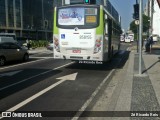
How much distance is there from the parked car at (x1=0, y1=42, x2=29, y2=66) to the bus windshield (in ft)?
17.5

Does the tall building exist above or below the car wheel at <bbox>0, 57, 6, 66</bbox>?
above

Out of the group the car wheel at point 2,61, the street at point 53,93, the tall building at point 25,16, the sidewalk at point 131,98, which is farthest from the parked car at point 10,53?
the tall building at point 25,16

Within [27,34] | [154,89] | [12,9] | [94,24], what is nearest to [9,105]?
[154,89]

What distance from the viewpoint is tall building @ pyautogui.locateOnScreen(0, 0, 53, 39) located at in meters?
87.1

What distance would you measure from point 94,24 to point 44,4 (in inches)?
4198

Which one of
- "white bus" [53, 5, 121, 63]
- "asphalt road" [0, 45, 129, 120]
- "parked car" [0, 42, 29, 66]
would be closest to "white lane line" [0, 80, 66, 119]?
"asphalt road" [0, 45, 129, 120]

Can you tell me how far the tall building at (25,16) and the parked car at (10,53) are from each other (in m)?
52.9

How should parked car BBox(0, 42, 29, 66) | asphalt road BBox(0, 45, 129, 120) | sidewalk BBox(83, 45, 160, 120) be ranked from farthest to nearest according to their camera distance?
parked car BBox(0, 42, 29, 66)
asphalt road BBox(0, 45, 129, 120)
sidewalk BBox(83, 45, 160, 120)

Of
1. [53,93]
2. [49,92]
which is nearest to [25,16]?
[49,92]

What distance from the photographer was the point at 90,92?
10805 millimetres

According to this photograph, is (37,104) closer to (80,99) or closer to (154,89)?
(80,99)

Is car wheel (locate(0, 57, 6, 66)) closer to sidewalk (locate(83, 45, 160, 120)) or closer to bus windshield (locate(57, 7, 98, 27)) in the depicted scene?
bus windshield (locate(57, 7, 98, 27))

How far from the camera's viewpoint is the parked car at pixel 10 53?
20266 millimetres

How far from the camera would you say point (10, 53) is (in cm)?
2114
